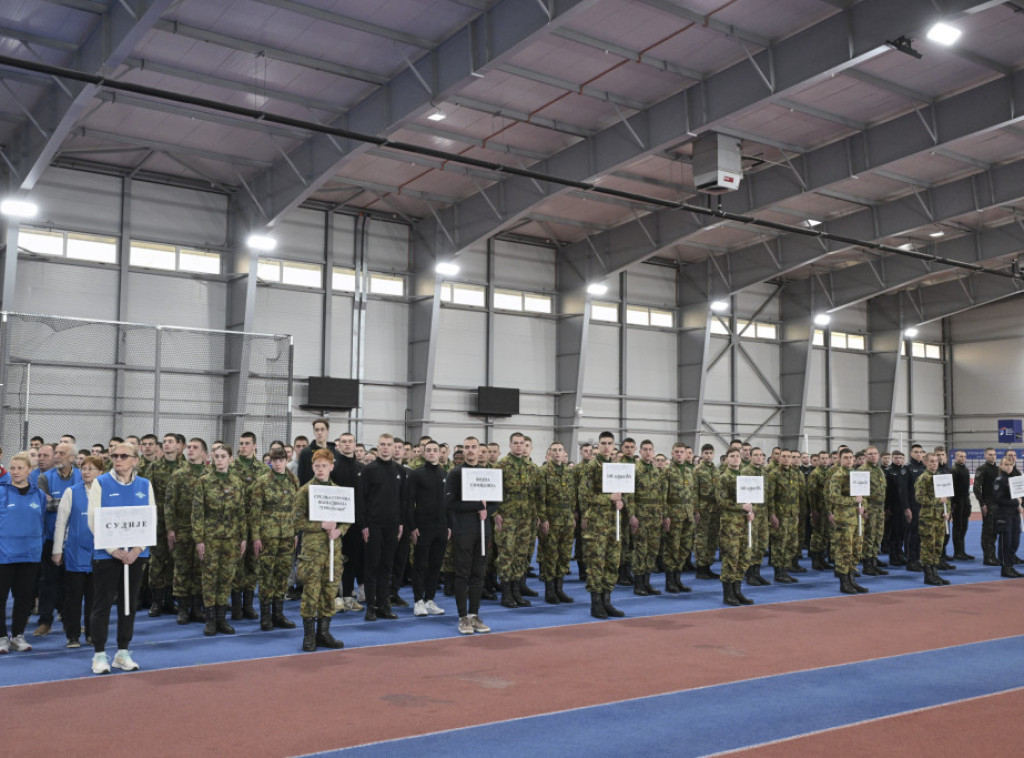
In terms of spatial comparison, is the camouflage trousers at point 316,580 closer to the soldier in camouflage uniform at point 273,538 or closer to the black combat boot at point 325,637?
the black combat boot at point 325,637

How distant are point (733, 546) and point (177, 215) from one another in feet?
50.0

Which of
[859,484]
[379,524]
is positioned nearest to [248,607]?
[379,524]

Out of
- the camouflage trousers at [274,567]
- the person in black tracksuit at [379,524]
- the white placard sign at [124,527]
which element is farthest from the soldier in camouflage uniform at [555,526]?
the white placard sign at [124,527]

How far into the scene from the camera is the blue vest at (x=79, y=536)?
7.51 meters

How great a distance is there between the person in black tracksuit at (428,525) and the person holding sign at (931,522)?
7451 mm

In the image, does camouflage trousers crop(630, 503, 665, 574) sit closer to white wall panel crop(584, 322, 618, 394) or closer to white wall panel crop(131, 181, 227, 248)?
white wall panel crop(131, 181, 227, 248)

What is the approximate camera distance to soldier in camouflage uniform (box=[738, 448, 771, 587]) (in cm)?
1170

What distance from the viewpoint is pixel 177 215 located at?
20.9 m

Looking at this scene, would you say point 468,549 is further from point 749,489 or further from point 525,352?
point 525,352

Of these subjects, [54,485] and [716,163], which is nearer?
[54,485]

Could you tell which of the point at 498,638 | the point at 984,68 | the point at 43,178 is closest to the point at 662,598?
the point at 498,638

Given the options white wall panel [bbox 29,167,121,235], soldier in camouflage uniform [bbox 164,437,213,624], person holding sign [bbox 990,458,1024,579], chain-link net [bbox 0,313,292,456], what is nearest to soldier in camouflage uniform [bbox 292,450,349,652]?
soldier in camouflage uniform [bbox 164,437,213,624]

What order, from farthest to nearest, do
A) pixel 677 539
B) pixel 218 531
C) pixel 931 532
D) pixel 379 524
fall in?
pixel 931 532 < pixel 677 539 < pixel 379 524 < pixel 218 531

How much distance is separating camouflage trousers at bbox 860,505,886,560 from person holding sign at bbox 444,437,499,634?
749 centimetres
